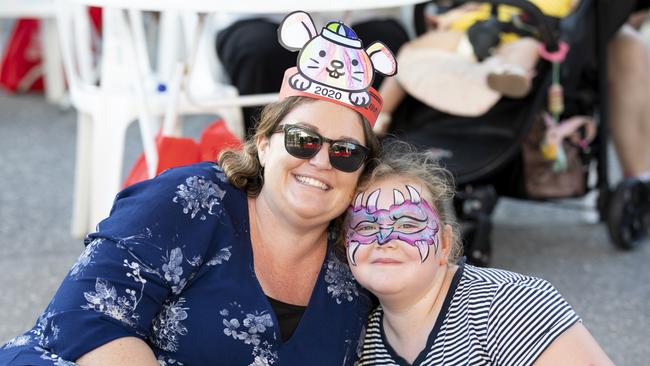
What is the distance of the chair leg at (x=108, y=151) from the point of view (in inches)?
137

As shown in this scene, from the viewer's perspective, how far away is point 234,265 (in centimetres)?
213

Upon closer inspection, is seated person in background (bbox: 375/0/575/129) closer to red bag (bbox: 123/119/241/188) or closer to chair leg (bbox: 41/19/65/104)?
red bag (bbox: 123/119/241/188)

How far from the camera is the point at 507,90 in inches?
134

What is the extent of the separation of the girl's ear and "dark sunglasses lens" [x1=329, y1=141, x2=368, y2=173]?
0.80 ft

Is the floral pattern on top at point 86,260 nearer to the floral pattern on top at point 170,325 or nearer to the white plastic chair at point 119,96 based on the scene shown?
the floral pattern on top at point 170,325

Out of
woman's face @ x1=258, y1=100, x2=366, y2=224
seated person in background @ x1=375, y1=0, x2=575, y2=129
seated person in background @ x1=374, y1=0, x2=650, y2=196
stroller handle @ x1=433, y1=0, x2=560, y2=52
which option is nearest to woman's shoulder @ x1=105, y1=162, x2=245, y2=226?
woman's face @ x1=258, y1=100, x2=366, y2=224

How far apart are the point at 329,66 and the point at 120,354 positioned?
2.34 feet

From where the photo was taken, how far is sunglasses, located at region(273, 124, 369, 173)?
6.77 feet

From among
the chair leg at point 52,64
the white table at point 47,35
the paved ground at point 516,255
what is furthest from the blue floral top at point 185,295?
the chair leg at point 52,64

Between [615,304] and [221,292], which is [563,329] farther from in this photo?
[615,304]

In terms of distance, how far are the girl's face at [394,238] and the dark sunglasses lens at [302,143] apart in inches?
6.7

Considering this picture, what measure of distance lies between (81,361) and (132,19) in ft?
4.58

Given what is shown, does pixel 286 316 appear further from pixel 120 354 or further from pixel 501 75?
pixel 501 75

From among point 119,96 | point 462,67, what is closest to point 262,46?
point 119,96
